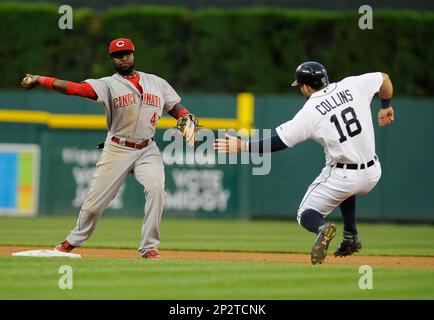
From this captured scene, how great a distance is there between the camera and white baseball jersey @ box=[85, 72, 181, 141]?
823 centimetres

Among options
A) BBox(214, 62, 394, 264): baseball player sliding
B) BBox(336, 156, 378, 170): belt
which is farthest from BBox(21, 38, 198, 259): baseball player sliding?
BBox(336, 156, 378, 170): belt

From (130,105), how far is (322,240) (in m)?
2.08

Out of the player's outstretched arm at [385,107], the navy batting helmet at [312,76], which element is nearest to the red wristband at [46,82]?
the navy batting helmet at [312,76]

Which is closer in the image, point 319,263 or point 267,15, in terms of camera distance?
point 319,263

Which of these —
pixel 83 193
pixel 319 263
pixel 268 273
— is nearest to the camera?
pixel 268 273

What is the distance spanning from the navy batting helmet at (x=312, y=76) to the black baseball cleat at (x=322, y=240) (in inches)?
48.4

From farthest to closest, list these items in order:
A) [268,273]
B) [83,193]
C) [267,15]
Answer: [267,15], [83,193], [268,273]

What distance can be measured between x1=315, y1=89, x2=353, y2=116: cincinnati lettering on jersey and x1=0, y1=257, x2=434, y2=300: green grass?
51.2 inches

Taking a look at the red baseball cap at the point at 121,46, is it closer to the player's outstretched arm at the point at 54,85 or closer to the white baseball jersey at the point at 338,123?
the player's outstretched arm at the point at 54,85

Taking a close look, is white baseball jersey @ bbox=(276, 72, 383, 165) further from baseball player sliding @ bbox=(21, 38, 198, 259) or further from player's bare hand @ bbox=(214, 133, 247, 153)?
baseball player sliding @ bbox=(21, 38, 198, 259)

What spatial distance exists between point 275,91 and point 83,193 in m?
3.97

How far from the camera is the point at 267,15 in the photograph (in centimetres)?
1695

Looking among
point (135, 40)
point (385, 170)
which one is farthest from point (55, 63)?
point (385, 170)
